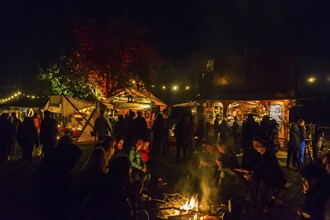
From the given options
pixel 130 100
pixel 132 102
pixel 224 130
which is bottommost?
pixel 224 130

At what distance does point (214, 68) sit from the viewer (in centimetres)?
2058

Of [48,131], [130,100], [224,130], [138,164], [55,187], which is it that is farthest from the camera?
[130,100]

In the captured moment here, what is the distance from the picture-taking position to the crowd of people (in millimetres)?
3357

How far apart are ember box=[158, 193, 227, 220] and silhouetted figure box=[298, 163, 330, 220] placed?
89.7 inches

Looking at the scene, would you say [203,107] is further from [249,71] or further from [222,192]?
[222,192]

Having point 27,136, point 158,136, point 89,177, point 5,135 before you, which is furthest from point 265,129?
point 5,135

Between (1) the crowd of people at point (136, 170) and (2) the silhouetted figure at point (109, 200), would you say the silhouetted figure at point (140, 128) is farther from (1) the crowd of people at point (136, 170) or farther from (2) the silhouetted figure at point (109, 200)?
(2) the silhouetted figure at point (109, 200)

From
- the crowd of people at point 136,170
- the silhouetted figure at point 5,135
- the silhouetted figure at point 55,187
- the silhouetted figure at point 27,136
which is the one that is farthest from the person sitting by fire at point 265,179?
the silhouetted figure at point 5,135

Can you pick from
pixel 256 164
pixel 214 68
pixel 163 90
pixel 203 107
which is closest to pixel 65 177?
pixel 256 164

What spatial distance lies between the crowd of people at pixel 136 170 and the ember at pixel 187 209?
533 mm

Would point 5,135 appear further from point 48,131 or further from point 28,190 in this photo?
point 28,190

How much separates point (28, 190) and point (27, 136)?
9.28 ft

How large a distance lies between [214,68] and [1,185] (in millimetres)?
16452

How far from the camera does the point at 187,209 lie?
5.79m
